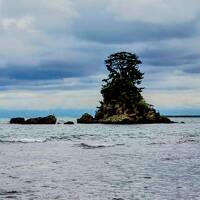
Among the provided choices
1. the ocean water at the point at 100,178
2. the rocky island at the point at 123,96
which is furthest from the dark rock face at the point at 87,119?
the ocean water at the point at 100,178

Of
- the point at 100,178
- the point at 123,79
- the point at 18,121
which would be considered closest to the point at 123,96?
the point at 123,79

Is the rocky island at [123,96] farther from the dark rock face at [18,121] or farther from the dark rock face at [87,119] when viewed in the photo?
the dark rock face at [18,121]

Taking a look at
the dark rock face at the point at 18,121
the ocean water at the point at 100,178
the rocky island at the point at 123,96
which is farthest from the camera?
the dark rock face at the point at 18,121

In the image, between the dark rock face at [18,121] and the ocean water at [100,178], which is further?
the dark rock face at [18,121]

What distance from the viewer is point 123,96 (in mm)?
124500

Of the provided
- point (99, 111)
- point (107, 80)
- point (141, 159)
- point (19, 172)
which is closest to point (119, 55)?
point (107, 80)

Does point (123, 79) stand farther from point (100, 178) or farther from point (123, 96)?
point (100, 178)

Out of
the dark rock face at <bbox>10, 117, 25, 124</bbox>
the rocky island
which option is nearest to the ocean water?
the rocky island

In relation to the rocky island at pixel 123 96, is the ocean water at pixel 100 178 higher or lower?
lower

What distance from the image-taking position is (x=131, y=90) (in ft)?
414

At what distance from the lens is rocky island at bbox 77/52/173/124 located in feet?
410

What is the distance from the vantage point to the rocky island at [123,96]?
4921 inches

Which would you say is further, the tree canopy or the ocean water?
the tree canopy

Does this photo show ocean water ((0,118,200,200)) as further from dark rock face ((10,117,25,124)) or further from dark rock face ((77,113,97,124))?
dark rock face ((10,117,25,124))
